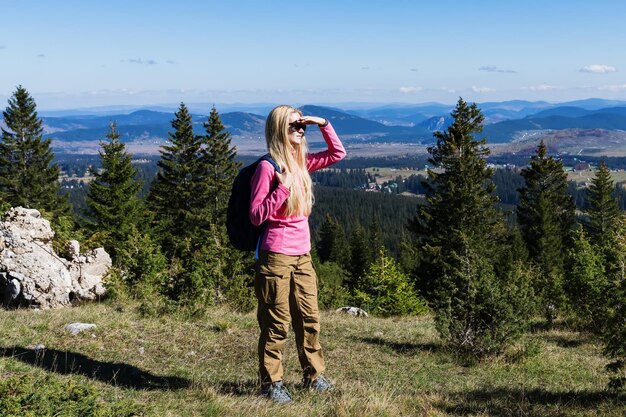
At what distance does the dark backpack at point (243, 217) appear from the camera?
204 inches

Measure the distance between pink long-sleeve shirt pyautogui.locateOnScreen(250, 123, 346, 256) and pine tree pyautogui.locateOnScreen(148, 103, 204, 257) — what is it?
1252 inches

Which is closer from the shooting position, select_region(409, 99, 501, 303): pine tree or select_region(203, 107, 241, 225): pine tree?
select_region(409, 99, 501, 303): pine tree

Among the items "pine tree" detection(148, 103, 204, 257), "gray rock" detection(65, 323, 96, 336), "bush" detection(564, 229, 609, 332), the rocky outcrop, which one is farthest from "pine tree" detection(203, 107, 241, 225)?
"gray rock" detection(65, 323, 96, 336)

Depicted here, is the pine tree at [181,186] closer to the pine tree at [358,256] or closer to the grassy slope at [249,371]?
the pine tree at [358,256]

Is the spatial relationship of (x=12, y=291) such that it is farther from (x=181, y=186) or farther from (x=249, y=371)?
(x=181, y=186)

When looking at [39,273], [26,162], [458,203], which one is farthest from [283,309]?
[26,162]

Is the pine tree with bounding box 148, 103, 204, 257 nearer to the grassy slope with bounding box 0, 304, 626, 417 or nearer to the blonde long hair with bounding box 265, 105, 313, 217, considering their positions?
the grassy slope with bounding box 0, 304, 626, 417

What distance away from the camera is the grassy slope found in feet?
16.8

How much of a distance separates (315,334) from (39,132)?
1691 inches

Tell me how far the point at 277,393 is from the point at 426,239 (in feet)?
96.4

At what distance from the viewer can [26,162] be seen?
4128 cm

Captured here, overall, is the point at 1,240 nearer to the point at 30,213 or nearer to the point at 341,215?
the point at 30,213

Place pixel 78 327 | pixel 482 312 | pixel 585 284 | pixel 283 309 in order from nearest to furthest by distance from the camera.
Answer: pixel 283 309
pixel 78 327
pixel 482 312
pixel 585 284

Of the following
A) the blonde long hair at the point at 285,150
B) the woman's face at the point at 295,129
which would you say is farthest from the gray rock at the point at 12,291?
the woman's face at the point at 295,129
